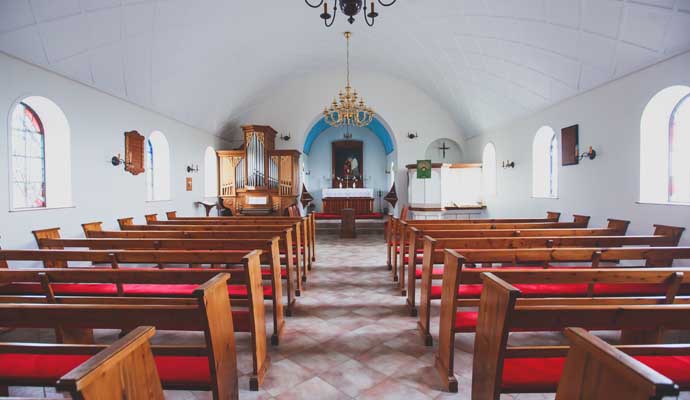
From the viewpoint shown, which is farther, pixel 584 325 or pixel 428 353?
pixel 428 353

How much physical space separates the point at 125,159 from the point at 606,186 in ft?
24.4

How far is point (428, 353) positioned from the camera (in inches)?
113

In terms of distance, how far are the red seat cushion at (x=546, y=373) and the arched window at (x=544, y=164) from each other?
576 cm

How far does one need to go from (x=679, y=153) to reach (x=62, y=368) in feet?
20.2

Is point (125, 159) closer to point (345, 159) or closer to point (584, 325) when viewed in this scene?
point (584, 325)

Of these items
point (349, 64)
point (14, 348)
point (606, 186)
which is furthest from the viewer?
point (349, 64)

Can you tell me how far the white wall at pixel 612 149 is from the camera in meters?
4.27

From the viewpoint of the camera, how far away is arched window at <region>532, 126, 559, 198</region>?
7050mm

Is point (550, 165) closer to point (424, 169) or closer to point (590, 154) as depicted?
point (590, 154)

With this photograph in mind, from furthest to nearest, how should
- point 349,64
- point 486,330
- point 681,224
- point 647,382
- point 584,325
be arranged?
point 349,64, point 681,224, point 486,330, point 584,325, point 647,382

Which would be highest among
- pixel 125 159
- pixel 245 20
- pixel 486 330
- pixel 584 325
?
pixel 245 20

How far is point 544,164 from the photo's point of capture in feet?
23.7

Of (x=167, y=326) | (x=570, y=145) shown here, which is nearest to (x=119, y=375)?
(x=167, y=326)

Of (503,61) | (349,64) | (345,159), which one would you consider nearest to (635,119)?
(503,61)
